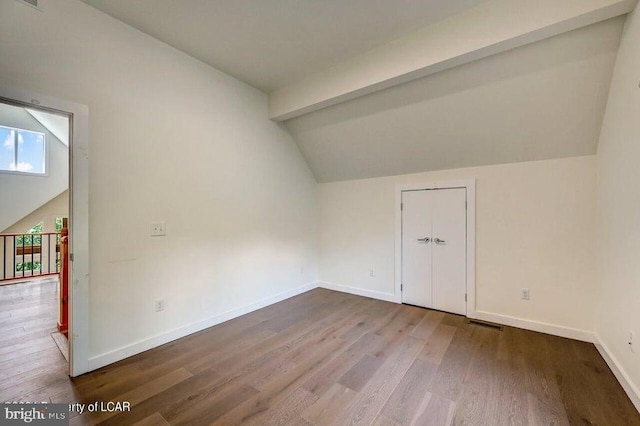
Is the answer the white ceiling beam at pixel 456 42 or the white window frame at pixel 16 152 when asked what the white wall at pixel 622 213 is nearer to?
the white ceiling beam at pixel 456 42

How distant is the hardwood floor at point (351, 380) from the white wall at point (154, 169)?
421mm

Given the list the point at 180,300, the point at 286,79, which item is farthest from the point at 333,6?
the point at 180,300

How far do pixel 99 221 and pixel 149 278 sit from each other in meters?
0.66

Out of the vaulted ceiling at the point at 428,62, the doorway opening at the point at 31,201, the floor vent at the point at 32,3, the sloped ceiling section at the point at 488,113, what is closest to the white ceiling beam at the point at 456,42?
the vaulted ceiling at the point at 428,62

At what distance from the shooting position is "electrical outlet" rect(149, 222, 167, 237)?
249 centimetres

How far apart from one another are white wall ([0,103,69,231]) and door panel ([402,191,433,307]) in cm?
730

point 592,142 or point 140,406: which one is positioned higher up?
point 592,142

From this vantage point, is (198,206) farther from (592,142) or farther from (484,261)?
(592,142)

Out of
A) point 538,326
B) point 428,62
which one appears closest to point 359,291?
point 538,326

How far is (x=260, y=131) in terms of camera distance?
352cm

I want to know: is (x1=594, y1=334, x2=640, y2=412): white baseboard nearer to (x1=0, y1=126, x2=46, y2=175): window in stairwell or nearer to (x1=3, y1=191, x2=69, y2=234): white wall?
(x1=3, y1=191, x2=69, y2=234): white wall

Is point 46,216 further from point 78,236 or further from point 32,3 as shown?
point 32,3

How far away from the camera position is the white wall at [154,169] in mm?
2004

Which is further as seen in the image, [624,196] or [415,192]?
[415,192]
